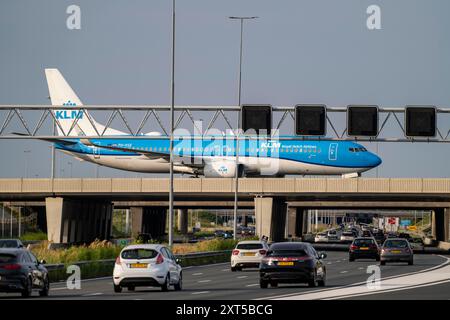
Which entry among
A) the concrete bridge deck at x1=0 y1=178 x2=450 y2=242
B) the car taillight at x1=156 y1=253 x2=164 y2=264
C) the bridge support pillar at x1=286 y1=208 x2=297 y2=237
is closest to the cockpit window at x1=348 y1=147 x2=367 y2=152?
the concrete bridge deck at x1=0 y1=178 x2=450 y2=242

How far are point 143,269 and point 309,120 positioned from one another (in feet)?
71.5

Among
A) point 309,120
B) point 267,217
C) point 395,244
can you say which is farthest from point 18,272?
point 267,217

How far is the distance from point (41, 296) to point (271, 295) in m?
6.00

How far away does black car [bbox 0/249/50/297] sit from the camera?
29.1 meters

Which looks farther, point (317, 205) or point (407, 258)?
point (317, 205)

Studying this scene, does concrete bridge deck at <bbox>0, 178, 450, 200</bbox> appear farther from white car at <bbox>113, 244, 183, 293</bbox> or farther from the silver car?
white car at <bbox>113, 244, 183, 293</bbox>

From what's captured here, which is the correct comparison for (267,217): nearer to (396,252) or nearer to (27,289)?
(396,252)

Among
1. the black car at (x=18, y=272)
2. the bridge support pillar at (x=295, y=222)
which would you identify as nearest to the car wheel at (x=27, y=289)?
the black car at (x=18, y=272)

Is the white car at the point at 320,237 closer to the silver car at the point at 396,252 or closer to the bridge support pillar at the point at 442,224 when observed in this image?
the bridge support pillar at the point at 442,224

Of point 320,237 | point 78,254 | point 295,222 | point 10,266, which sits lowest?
point 320,237

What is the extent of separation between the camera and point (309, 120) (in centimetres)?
5353
